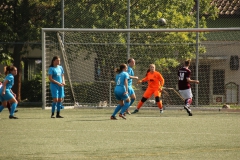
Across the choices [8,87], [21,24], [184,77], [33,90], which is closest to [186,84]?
[184,77]

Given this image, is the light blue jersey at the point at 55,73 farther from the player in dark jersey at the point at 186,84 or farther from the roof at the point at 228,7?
the roof at the point at 228,7

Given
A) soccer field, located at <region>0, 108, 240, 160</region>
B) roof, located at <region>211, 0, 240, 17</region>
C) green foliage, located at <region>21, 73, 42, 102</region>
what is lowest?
soccer field, located at <region>0, 108, 240, 160</region>

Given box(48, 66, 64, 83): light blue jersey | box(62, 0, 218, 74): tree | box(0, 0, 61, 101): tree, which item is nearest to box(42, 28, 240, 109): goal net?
box(62, 0, 218, 74): tree

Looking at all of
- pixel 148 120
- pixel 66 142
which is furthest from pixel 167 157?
pixel 148 120

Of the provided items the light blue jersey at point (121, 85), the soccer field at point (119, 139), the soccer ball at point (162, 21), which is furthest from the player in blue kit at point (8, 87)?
the soccer ball at point (162, 21)

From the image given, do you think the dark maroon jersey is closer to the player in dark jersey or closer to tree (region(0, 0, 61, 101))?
the player in dark jersey

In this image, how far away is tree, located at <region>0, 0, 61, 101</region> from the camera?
28328 mm

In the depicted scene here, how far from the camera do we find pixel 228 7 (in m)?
30.6

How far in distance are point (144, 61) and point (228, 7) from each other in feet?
19.0

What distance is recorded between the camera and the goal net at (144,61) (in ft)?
86.1

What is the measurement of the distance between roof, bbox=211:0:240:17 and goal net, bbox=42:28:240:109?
2827mm

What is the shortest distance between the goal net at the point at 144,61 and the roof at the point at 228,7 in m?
2.83

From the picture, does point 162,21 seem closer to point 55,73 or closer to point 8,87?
point 55,73

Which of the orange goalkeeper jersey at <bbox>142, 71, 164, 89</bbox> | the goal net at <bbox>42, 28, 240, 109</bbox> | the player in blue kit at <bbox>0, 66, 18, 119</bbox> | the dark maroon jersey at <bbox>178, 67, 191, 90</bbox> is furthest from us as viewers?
the goal net at <bbox>42, 28, 240, 109</bbox>
